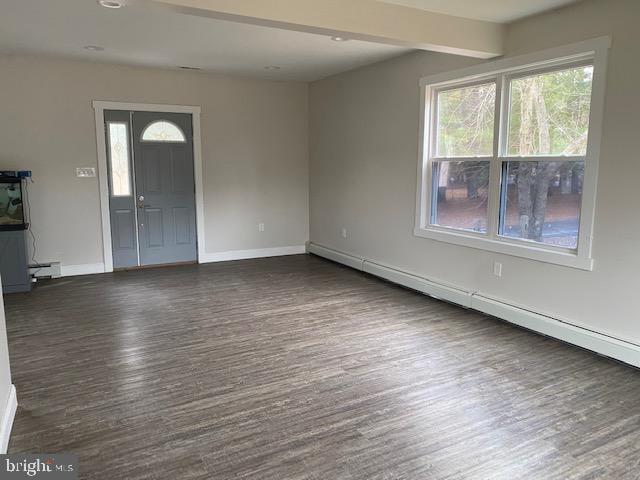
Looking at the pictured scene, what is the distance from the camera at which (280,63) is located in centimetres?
560

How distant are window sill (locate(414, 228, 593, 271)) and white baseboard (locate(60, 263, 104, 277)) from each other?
3.98 m

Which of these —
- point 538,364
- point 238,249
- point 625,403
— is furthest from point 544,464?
point 238,249

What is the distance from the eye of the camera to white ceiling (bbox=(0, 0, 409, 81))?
375cm

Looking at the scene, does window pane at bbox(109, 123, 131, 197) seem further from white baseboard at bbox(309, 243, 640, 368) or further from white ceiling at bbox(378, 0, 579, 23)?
white ceiling at bbox(378, 0, 579, 23)

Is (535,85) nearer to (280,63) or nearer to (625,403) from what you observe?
(625,403)

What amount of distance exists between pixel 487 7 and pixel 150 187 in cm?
448

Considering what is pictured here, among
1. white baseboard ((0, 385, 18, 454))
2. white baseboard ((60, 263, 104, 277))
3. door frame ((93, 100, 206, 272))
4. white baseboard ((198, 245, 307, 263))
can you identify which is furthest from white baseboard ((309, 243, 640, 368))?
Result: white baseboard ((0, 385, 18, 454))

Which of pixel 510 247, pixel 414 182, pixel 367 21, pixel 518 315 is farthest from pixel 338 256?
pixel 367 21

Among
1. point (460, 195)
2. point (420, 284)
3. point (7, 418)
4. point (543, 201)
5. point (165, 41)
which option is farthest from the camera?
point (420, 284)

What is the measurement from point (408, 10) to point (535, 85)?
4.11ft

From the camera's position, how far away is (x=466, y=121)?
4613mm

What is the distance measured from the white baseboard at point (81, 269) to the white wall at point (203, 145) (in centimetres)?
7

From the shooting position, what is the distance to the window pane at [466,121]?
14.4 feet

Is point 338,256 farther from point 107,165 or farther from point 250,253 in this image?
point 107,165
